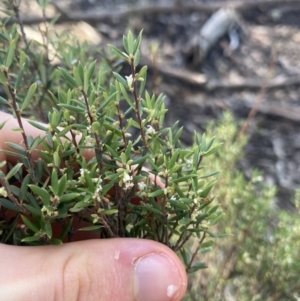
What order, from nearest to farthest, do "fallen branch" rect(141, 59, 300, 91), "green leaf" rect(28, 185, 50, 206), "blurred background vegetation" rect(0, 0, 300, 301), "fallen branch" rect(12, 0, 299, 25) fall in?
"green leaf" rect(28, 185, 50, 206) < "blurred background vegetation" rect(0, 0, 300, 301) < "fallen branch" rect(141, 59, 300, 91) < "fallen branch" rect(12, 0, 299, 25)

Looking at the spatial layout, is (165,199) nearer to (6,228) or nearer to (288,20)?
(6,228)

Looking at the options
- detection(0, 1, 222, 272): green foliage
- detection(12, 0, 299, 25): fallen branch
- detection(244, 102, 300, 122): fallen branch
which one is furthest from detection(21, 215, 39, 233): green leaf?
detection(12, 0, 299, 25): fallen branch

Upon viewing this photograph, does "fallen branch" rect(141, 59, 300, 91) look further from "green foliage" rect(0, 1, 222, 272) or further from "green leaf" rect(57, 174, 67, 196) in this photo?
"green leaf" rect(57, 174, 67, 196)

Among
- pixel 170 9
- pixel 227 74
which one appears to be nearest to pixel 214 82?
pixel 227 74

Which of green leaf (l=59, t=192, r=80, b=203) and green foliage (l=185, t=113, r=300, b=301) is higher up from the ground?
green leaf (l=59, t=192, r=80, b=203)

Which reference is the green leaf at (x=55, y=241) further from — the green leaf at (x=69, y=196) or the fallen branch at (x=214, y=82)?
the fallen branch at (x=214, y=82)

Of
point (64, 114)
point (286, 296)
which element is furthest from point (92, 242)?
point (286, 296)

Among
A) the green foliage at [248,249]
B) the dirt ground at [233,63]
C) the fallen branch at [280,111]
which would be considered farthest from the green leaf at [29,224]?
the fallen branch at [280,111]
